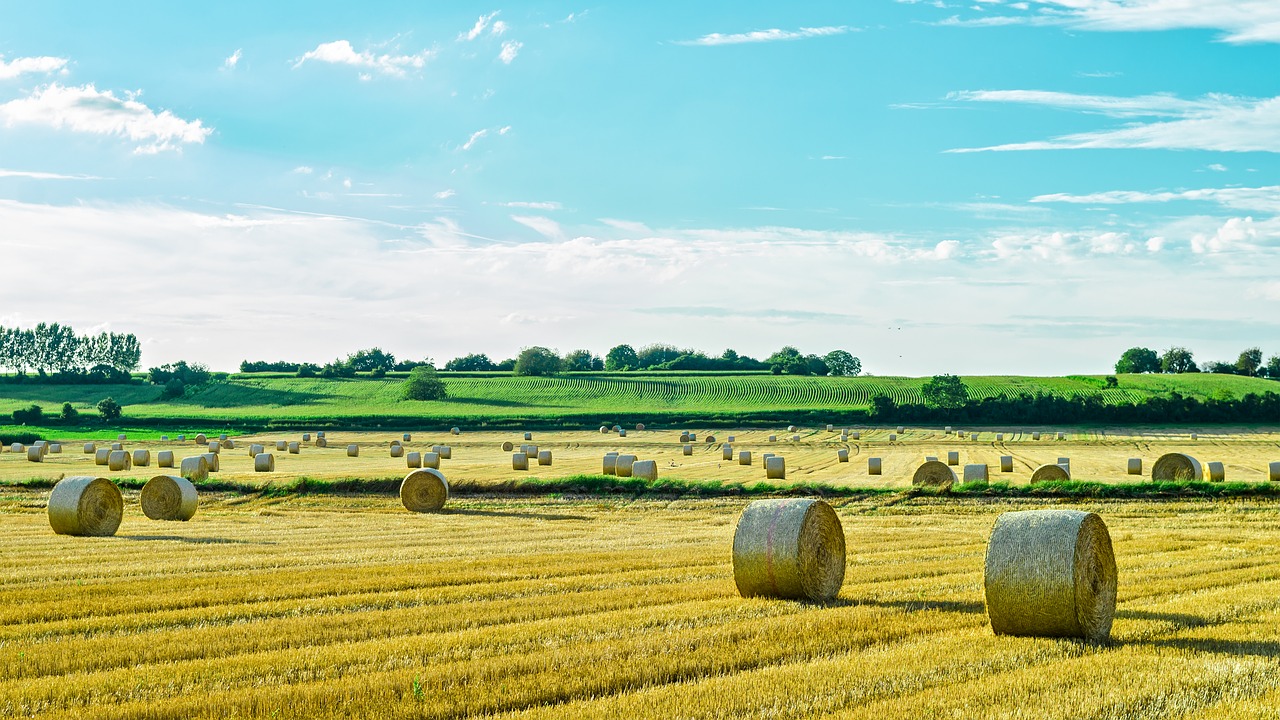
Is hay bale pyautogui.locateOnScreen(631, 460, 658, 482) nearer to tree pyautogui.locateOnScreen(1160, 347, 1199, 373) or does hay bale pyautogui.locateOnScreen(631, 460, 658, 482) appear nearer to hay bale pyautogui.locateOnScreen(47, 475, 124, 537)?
hay bale pyautogui.locateOnScreen(47, 475, 124, 537)

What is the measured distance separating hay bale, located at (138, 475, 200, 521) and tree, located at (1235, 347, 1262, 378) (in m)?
132

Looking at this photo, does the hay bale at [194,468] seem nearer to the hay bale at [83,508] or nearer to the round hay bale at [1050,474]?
the hay bale at [83,508]

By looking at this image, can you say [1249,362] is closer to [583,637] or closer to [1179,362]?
[1179,362]

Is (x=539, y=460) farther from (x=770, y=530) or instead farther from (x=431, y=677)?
(x=431, y=677)

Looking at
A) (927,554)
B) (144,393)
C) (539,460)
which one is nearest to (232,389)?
(144,393)

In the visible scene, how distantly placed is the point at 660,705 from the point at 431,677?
6.42ft

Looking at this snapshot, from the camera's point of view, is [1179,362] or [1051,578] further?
[1179,362]

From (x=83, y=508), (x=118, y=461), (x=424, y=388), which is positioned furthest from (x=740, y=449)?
(x=424, y=388)

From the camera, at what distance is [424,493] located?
3067 cm

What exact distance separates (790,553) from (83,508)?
15041mm

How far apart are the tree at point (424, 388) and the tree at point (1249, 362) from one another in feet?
294

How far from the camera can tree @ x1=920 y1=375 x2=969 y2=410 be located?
82.9m

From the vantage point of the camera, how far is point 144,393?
11300cm

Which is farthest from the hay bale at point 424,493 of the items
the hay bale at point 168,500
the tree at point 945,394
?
the tree at point 945,394
